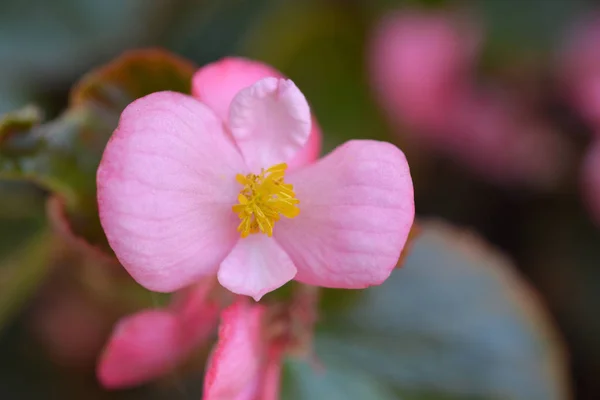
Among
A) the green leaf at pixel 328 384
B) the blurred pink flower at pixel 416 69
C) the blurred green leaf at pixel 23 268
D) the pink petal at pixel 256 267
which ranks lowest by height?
the green leaf at pixel 328 384

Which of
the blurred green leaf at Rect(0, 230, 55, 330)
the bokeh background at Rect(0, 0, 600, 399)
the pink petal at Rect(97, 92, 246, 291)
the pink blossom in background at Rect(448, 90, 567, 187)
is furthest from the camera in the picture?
the pink blossom in background at Rect(448, 90, 567, 187)

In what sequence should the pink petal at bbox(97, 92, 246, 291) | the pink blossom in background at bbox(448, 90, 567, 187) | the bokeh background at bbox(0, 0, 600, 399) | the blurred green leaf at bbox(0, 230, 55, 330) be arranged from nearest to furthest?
1. the pink petal at bbox(97, 92, 246, 291)
2. the blurred green leaf at bbox(0, 230, 55, 330)
3. the bokeh background at bbox(0, 0, 600, 399)
4. the pink blossom in background at bbox(448, 90, 567, 187)

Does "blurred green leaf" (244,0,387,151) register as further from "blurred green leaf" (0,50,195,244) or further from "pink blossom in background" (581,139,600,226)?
"blurred green leaf" (0,50,195,244)

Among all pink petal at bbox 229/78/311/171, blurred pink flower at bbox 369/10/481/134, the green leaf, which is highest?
pink petal at bbox 229/78/311/171

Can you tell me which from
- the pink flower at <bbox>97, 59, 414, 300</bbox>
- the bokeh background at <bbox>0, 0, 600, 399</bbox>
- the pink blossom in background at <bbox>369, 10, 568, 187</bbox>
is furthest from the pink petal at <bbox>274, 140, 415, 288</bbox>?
the pink blossom in background at <bbox>369, 10, 568, 187</bbox>

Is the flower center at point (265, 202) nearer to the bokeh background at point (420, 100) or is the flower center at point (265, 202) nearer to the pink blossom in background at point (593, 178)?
the bokeh background at point (420, 100)

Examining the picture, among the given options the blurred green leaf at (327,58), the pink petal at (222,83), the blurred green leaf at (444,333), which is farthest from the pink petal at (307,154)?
the blurred green leaf at (327,58)

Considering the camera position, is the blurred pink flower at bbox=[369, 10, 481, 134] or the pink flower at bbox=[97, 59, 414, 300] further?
the blurred pink flower at bbox=[369, 10, 481, 134]
